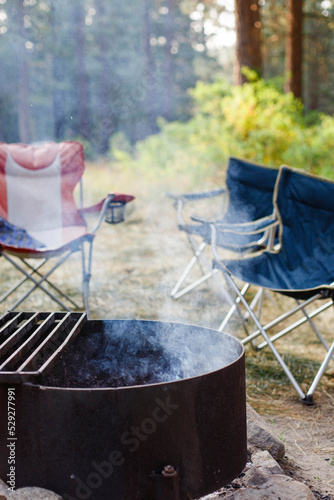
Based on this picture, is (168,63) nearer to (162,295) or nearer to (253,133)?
(253,133)

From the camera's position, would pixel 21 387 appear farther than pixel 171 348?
No

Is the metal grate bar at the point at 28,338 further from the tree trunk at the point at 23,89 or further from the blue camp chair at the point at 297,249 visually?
the tree trunk at the point at 23,89

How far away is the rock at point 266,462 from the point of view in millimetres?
1628

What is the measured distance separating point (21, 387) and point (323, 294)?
55.3 inches

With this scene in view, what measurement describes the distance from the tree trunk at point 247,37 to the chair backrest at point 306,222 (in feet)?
13.7

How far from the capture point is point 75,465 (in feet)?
3.99

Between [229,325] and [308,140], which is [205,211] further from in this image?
[229,325]

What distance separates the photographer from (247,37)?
6.71m

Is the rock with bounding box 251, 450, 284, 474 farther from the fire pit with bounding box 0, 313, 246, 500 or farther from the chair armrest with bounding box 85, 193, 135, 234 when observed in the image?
the chair armrest with bounding box 85, 193, 135, 234

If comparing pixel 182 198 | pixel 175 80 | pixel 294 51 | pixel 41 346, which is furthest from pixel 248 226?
pixel 175 80

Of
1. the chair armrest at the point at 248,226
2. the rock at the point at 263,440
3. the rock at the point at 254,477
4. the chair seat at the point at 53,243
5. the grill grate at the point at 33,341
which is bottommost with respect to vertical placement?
the rock at the point at 263,440

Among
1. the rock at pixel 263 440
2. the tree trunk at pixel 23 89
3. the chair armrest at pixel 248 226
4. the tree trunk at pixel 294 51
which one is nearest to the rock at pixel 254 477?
the rock at pixel 263 440

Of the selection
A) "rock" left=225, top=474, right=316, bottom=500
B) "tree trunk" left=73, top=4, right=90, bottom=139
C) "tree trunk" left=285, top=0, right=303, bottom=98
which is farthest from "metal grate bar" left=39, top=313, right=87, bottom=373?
"tree trunk" left=73, top=4, right=90, bottom=139

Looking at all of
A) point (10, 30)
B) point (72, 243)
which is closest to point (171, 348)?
point (72, 243)
